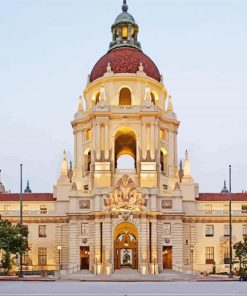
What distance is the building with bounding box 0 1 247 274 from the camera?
99.0 m

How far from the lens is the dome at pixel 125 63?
112000 millimetres

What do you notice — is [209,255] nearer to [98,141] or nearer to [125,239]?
[125,239]

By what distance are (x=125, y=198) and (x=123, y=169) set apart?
977cm

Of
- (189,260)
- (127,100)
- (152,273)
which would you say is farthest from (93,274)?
(127,100)

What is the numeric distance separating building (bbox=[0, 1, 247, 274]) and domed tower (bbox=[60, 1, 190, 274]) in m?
0.16

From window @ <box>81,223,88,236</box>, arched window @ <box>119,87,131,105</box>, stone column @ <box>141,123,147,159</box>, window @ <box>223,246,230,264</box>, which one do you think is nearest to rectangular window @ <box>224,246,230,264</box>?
window @ <box>223,246,230,264</box>


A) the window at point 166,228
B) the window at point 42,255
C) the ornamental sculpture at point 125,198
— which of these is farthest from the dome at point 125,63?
the window at point 42,255

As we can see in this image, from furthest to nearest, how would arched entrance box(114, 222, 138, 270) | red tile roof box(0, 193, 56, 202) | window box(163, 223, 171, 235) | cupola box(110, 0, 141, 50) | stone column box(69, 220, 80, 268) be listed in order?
cupola box(110, 0, 141, 50) < red tile roof box(0, 193, 56, 202) < arched entrance box(114, 222, 138, 270) < window box(163, 223, 171, 235) < stone column box(69, 220, 80, 268)

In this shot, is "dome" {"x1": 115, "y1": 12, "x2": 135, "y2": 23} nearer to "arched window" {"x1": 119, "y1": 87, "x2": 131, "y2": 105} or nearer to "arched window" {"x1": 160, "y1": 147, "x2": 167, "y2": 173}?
"arched window" {"x1": 119, "y1": 87, "x2": 131, "y2": 105}

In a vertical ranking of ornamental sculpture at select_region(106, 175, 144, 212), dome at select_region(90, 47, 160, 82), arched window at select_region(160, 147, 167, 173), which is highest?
dome at select_region(90, 47, 160, 82)

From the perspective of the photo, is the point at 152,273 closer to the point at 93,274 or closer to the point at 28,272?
the point at 93,274

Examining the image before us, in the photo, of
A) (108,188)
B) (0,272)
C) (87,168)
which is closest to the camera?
(0,272)

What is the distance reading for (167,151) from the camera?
363ft

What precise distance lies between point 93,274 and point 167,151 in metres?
26.4
